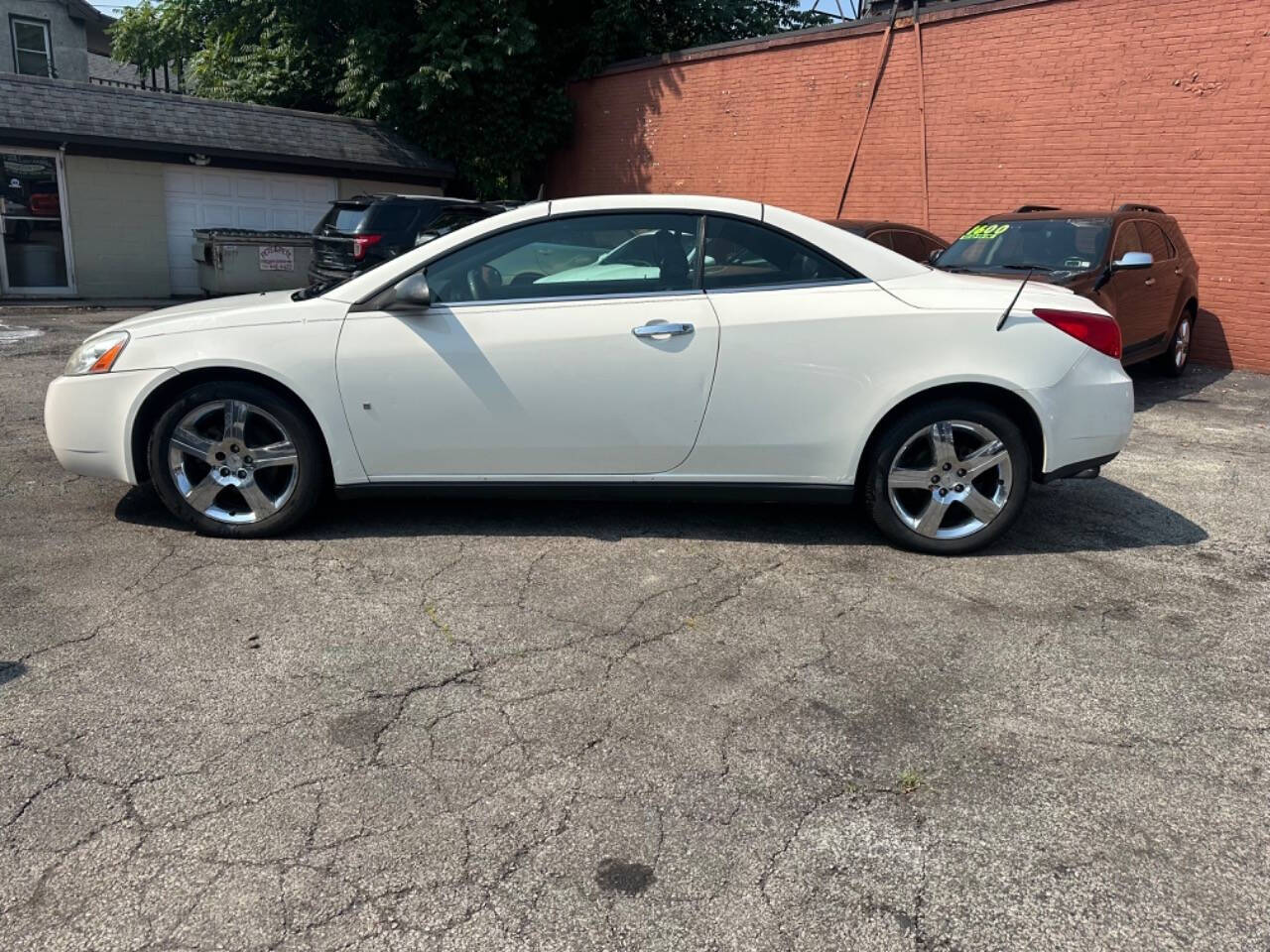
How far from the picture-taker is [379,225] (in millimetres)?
12406

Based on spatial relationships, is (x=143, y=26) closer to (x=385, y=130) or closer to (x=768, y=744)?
(x=385, y=130)

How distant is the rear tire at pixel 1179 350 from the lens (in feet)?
32.3

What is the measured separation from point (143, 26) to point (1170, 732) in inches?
1036

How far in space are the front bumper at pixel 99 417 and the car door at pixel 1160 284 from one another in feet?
26.7

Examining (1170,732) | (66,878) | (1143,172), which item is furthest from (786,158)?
(66,878)

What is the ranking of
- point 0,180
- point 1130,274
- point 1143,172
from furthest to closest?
point 0,180, point 1143,172, point 1130,274

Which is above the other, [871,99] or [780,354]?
[871,99]

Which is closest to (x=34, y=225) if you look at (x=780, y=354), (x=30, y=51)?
(x=30, y=51)

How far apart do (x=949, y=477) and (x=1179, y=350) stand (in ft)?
23.3

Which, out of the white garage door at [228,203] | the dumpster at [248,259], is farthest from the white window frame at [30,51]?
the dumpster at [248,259]

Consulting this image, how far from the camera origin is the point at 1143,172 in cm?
1148

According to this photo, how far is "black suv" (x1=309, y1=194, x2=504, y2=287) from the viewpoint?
40.6 ft

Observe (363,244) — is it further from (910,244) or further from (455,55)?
(455,55)

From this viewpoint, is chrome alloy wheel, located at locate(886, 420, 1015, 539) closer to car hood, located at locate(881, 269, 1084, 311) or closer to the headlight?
car hood, located at locate(881, 269, 1084, 311)
